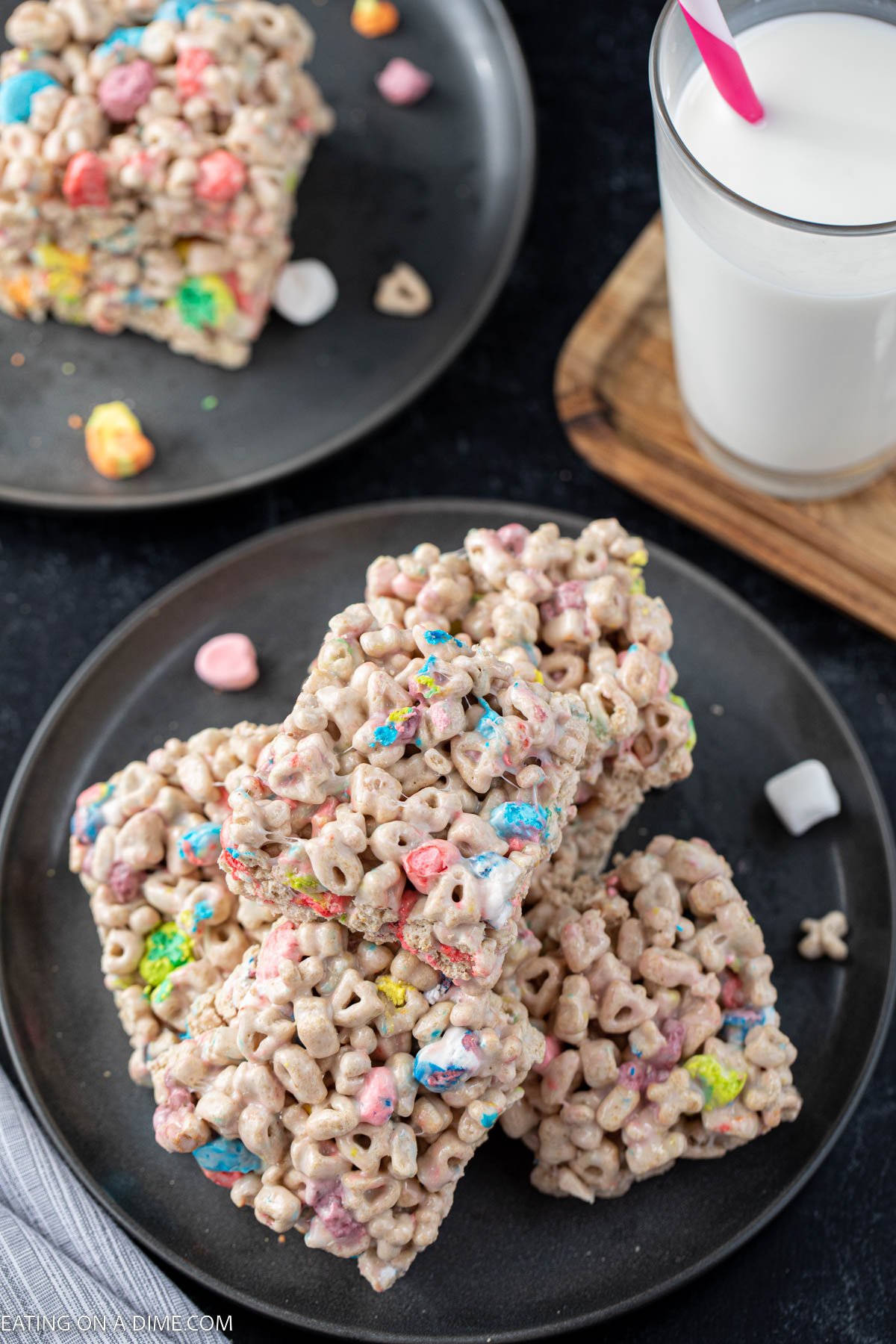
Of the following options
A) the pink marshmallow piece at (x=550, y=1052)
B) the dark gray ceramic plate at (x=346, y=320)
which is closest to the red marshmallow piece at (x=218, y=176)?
the dark gray ceramic plate at (x=346, y=320)

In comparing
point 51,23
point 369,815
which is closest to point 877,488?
point 369,815

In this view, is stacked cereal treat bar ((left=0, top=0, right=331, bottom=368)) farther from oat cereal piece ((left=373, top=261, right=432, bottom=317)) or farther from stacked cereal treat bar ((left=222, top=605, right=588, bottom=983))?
stacked cereal treat bar ((left=222, top=605, right=588, bottom=983))

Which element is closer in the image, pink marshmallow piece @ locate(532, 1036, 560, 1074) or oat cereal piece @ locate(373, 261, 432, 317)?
pink marshmallow piece @ locate(532, 1036, 560, 1074)

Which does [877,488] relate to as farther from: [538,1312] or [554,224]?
[538,1312]

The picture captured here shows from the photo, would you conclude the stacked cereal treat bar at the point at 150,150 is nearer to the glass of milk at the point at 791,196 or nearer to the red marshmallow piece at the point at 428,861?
the glass of milk at the point at 791,196

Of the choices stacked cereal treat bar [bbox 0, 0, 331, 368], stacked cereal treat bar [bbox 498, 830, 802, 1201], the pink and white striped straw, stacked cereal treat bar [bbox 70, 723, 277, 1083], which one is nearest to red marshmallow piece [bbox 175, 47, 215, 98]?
stacked cereal treat bar [bbox 0, 0, 331, 368]

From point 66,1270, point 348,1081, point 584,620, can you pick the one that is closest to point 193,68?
point 584,620
